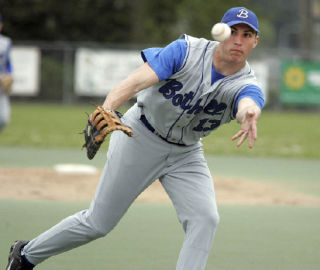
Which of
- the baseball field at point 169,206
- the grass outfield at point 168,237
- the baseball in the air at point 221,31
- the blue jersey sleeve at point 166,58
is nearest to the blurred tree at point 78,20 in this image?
the baseball field at point 169,206

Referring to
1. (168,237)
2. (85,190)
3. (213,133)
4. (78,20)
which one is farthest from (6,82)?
(78,20)

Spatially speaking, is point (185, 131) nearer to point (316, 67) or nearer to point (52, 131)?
point (52, 131)

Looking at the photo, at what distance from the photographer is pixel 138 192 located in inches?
187

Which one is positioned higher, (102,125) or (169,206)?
(102,125)

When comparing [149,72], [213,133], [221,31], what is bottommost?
[213,133]

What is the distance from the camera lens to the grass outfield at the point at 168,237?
555 cm

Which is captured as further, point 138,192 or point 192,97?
point 138,192

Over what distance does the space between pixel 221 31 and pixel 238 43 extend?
28cm

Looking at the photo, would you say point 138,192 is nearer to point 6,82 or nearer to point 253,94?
point 253,94

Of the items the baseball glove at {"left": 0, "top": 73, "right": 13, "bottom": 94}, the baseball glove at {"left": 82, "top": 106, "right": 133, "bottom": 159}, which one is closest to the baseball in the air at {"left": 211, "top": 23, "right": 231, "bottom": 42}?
the baseball glove at {"left": 82, "top": 106, "right": 133, "bottom": 159}

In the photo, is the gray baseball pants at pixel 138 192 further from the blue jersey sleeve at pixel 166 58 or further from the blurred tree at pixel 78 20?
the blurred tree at pixel 78 20

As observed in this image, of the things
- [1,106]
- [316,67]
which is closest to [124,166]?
[1,106]

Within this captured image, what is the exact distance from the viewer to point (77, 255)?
18.7ft

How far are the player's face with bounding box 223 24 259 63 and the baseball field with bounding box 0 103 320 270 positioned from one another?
1206 mm
